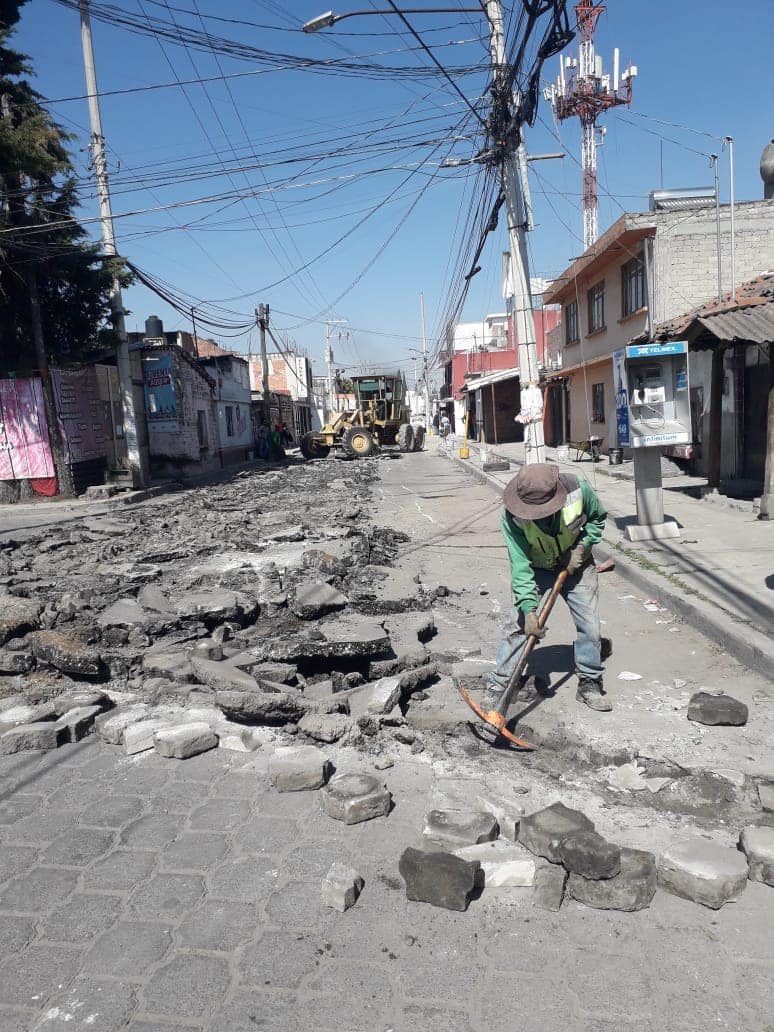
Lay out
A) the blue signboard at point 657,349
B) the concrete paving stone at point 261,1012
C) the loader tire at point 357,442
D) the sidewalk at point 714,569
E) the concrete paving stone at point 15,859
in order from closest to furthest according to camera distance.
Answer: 1. the concrete paving stone at point 261,1012
2. the concrete paving stone at point 15,859
3. the sidewalk at point 714,569
4. the blue signboard at point 657,349
5. the loader tire at point 357,442

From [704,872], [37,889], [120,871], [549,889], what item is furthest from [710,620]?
[37,889]

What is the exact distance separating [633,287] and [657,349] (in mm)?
10759

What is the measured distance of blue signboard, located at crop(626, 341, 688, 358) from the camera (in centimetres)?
840

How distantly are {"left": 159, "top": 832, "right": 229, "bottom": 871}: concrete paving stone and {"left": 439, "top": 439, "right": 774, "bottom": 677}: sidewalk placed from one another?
3.57 metres

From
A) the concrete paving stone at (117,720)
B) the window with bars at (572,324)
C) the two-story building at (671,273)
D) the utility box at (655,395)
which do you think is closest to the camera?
the concrete paving stone at (117,720)

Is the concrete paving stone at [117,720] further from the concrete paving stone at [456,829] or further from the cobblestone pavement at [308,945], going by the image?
the concrete paving stone at [456,829]

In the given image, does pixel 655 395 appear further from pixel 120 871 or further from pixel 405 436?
pixel 405 436

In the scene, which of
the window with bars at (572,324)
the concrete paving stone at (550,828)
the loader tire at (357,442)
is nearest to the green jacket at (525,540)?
the concrete paving stone at (550,828)

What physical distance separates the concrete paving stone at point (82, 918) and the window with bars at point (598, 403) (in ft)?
67.9

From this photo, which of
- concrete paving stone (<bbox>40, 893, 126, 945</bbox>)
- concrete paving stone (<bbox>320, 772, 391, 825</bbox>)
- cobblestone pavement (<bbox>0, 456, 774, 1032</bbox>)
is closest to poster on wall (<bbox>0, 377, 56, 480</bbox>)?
cobblestone pavement (<bbox>0, 456, 774, 1032</bbox>)

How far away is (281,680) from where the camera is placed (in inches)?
187

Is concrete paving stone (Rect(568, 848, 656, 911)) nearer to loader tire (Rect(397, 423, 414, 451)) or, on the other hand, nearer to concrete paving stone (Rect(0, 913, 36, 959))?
concrete paving stone (Rect(0, 913, 36, 959))

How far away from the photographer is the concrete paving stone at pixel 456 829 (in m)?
2.86

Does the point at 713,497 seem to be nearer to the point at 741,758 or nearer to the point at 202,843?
the point at 741,758
